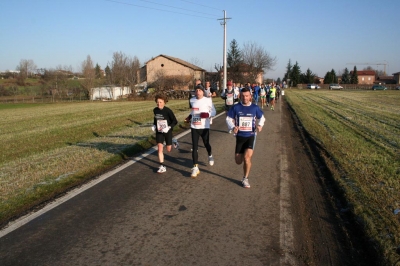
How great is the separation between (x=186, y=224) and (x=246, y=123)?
2.47 metres

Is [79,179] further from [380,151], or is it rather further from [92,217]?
[380,151]

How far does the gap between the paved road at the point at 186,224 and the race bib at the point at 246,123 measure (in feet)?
3.44

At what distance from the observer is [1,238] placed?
4395 mm

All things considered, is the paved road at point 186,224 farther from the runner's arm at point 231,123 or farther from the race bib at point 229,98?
the race bib at point 229,98

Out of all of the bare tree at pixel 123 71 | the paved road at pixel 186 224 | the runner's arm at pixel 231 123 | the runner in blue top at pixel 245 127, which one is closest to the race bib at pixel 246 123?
the runner in blue top at pixel 245 127

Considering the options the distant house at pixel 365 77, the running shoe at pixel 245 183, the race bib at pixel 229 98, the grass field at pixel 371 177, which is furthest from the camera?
the distant house at pixel 365 77

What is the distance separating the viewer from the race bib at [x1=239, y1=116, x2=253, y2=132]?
6.46 meters

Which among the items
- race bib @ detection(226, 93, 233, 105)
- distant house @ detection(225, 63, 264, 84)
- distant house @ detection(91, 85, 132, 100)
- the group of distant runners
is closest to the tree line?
distant house @ detection(225, 63, 264, 84)

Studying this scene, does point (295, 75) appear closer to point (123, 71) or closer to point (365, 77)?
point (365, 77)

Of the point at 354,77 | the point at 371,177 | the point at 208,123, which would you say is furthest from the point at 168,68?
the point at 354,77

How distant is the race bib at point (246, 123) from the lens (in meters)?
6.46

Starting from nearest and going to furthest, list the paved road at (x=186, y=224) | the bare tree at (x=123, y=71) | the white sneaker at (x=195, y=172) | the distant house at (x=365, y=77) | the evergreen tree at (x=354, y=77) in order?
the paved road at (x=186, y=224) → the white sneaker at (x=195, y=172) → the bare tree at (x=123, y=71) → the evergreen tree at (x=354, y=77) → the distant house at (x=365, y=77)

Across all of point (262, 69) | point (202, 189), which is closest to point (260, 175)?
point (202, 189)

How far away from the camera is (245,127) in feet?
21.2
